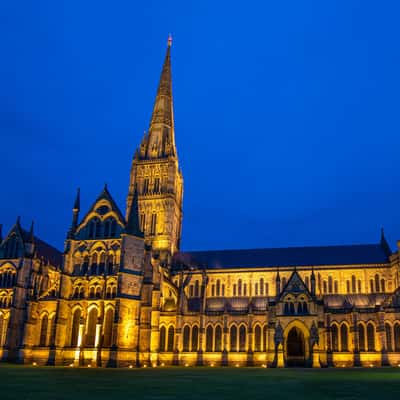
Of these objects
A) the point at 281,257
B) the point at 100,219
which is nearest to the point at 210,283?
the point at 281,257

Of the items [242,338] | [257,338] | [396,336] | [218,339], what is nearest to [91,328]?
[218,339]

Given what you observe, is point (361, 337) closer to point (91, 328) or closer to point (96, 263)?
point (91, 328)

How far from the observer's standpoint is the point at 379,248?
79.9m

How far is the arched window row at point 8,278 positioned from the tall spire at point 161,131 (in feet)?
111

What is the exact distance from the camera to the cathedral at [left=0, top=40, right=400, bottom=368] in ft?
203

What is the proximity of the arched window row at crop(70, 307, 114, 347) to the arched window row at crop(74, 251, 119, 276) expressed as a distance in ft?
17.8

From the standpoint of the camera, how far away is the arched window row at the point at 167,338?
68.5 metres

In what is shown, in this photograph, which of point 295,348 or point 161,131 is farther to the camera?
point 161,131

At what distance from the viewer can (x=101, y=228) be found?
68.8 m

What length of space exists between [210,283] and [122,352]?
24.8 meters

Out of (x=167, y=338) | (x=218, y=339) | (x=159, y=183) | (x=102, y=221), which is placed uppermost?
(x=159, y=183)

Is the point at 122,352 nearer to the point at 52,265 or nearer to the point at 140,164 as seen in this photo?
the point at 52,265

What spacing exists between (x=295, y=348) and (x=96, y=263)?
3103 cm

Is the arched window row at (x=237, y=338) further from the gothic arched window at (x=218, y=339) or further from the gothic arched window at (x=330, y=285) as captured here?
the gothic arched window at (x=330, y=285)
